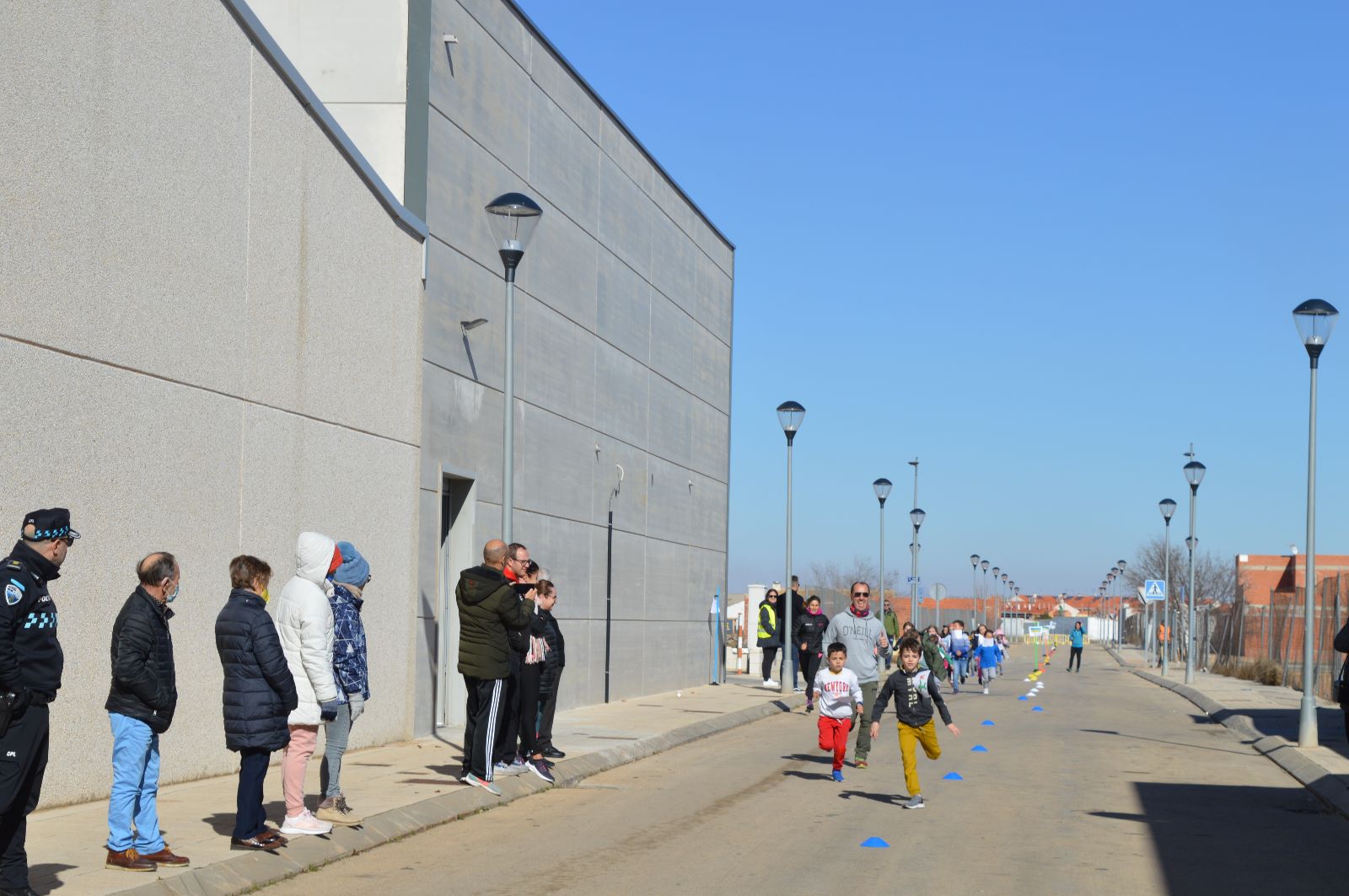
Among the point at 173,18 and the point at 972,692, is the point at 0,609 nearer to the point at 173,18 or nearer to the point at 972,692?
the point at 173,18

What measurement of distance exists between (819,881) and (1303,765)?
9.80 metres

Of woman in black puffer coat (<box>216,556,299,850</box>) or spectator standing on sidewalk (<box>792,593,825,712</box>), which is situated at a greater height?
woman in black puffer coat (<box>216,556,299,850</box>)

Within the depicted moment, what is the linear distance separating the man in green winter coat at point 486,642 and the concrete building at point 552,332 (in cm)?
402

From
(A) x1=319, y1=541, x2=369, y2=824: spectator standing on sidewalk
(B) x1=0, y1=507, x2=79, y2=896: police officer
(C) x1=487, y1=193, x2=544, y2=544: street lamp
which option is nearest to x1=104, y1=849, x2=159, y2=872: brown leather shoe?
(B) x1=0, y1=507, x2=79, y2=896: police officer

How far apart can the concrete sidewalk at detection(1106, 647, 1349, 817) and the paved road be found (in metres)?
0.36

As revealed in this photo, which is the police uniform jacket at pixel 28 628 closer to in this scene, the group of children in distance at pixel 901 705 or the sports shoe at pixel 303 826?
the sports shoe at pixel 303 826

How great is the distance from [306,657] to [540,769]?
15.8ft

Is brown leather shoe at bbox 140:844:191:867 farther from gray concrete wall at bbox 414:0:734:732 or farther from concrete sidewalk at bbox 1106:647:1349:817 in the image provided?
concrete sidewalk at bbox 1106:647:1349:817

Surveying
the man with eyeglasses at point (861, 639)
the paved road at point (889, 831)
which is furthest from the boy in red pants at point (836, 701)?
the man with eyeglasses at point (861, 639)

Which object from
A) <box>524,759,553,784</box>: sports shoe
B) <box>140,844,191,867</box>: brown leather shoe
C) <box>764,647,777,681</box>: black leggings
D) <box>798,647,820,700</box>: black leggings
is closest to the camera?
<box>140,844,191,867</box>: brown leather shoe

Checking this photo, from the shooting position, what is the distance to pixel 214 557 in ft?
42.7

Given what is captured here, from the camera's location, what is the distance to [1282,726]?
2236 centimetres

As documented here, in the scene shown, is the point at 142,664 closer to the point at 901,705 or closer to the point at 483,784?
the point at 483,784

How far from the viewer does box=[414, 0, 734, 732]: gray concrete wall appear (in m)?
18.1
